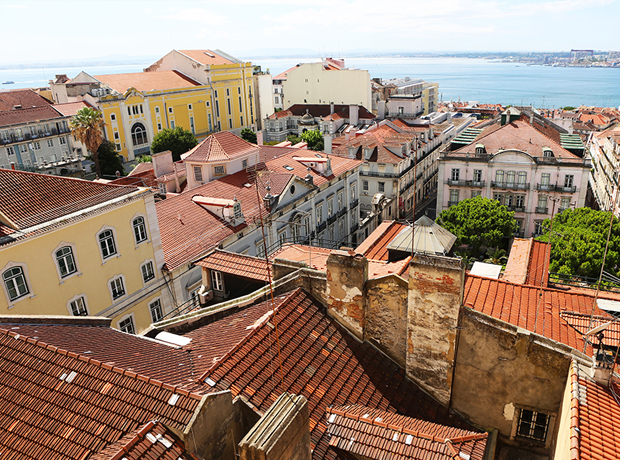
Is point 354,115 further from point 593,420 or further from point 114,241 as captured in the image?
point 593,420

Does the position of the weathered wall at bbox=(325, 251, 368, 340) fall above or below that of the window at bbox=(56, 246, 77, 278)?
above

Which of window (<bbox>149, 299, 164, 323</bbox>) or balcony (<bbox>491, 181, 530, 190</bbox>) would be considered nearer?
window (<bbox>149, 299, 164, 323</bbox>)

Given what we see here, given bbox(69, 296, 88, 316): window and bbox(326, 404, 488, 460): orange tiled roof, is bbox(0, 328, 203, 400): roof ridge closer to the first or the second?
bbox(326, 404, 488, 460): orange tiled roof

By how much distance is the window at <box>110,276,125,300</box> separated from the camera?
24812mm

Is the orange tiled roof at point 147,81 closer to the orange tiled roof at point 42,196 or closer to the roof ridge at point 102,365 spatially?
the orange tiled roof at point 42,196

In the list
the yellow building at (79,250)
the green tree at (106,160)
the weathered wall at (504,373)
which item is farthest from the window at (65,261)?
the green tree at (106,160)

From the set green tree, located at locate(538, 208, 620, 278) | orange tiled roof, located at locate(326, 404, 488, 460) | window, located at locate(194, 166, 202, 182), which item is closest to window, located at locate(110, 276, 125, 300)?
window, located at locate(194, 166, 202, 182)

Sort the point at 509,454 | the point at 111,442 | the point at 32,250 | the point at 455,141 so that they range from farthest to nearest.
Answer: the point at 455,141, the point at 32,250, the point at 509,454, the point at 111,442

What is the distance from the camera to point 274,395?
11.9 metres

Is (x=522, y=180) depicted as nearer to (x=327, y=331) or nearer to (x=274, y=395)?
(x=327, y=331)

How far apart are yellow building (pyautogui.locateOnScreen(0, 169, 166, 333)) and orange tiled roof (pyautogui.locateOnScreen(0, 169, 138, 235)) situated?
1.5 inches

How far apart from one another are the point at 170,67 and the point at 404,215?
7358 cm

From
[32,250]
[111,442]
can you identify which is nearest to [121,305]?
[32,250]

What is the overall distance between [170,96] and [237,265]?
85.3 meters
